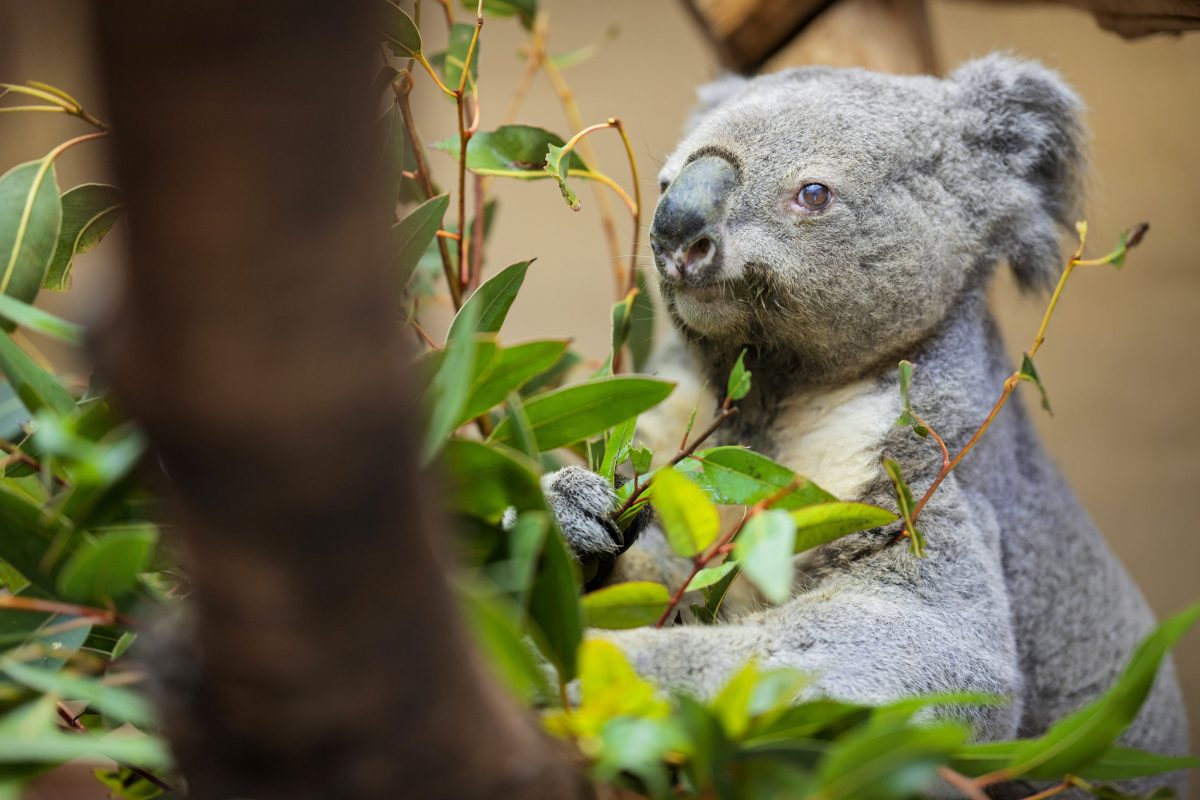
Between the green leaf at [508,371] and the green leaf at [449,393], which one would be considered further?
the green leaf at [508,371]

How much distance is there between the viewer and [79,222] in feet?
4.93

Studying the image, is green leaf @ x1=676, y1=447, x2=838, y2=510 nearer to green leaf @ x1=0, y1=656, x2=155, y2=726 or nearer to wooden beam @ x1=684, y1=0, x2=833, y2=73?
green leaf @ x1=0, y1=656, x2=155, y2=726

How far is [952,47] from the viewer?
13.3 ft

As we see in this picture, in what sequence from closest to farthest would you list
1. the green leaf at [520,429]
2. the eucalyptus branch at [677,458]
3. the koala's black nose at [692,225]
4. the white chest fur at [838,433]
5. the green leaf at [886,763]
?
the green leaf at [886,763] < the green leaf at [520,429] < the eucalyptus branch at [677,458] < the koala's black nose at [692,225] < the white chest fur at [838,433]

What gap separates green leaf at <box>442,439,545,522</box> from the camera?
1.16 meters

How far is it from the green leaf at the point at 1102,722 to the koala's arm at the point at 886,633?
330mm

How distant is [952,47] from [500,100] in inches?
69.6

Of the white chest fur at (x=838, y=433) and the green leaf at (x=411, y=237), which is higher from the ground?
the green leaf at (x=411, y=237)

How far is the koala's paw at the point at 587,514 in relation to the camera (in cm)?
158

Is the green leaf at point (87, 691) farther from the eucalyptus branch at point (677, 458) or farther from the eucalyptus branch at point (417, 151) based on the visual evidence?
the eucalyptus branch at point (417, 151)

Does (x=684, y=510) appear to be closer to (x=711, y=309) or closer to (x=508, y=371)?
(x=508, y=371)

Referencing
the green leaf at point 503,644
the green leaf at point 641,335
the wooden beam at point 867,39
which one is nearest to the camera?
the green leaf at point 503,644

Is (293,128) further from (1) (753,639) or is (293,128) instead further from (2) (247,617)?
(1) (753,639)

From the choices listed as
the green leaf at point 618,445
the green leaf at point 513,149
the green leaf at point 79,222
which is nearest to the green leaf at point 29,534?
the green leaf at point 79,222
